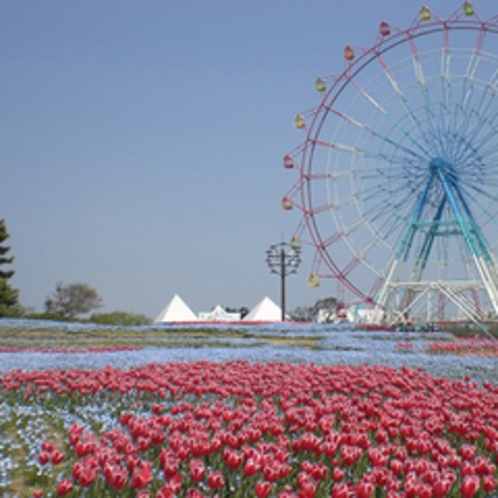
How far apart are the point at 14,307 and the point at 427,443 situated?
38.2 m

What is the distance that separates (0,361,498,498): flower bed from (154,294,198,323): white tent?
3180 centimetres

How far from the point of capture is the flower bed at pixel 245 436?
4.08 meters

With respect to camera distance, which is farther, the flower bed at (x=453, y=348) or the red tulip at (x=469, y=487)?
the flower bed at (x=453, y=348)

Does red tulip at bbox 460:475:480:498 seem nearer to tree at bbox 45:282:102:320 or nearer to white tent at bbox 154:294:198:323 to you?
white tent at bbox 154:294:198:323

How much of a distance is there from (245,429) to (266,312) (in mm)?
38453

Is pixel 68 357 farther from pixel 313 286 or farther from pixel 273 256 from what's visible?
pixel 273 256

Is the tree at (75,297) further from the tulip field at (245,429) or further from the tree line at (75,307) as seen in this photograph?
the tulip field at (245,429)

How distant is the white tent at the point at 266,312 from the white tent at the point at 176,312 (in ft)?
12.5

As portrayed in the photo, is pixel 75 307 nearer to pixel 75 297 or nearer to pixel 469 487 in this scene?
pixel 75 297

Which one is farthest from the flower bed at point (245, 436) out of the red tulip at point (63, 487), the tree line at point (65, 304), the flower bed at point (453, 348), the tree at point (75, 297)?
the tree at point (75, 297)

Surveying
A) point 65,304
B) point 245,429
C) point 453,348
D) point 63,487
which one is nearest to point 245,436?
point 245,429

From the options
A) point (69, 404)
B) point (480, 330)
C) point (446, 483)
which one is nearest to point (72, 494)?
point (446, 483)

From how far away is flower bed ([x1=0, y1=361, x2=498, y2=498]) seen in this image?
408 cm

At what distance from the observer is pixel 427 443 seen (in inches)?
201
